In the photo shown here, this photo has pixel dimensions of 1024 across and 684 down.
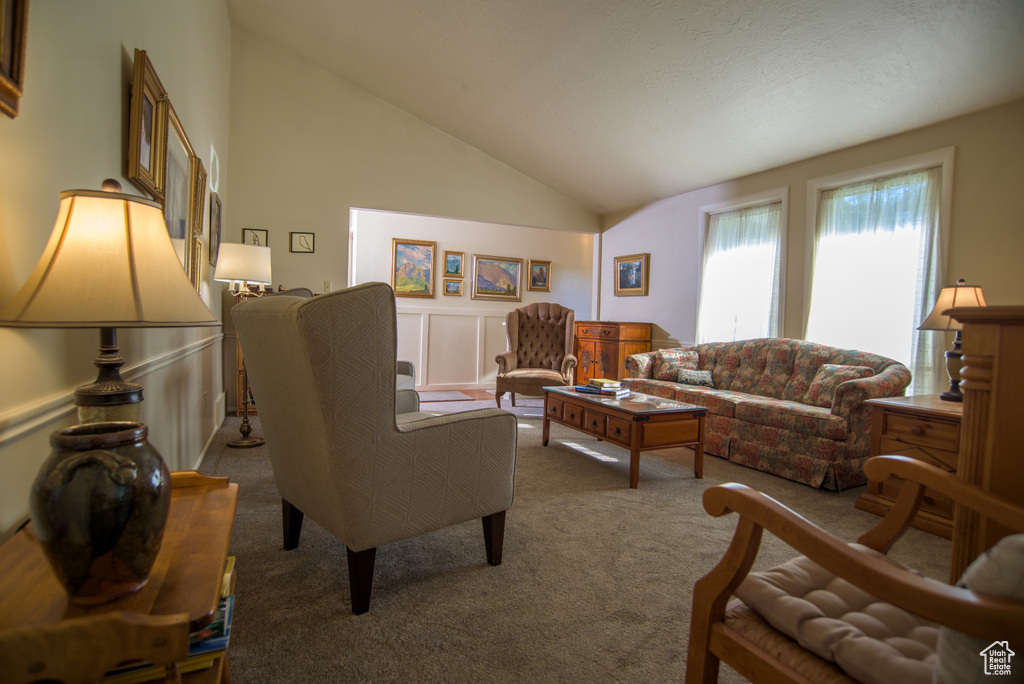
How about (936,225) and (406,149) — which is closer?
(936,225)

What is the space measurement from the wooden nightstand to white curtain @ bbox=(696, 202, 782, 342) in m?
1.88

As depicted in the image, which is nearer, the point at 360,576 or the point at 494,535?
the point at 360,576

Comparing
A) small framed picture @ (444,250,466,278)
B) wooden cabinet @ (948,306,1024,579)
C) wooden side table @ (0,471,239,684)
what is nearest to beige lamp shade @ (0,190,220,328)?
wooden side table @ (0,471,239,684)

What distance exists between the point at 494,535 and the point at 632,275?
15.7 feet

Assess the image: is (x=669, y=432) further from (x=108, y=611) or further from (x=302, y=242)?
(x=302, y=242)

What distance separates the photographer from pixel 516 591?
1794 millimetres

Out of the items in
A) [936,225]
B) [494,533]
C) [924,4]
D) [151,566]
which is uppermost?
[924,4]

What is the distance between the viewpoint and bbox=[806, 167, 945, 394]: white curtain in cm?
352

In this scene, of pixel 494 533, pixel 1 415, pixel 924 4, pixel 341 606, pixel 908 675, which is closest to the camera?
pixel 908 675

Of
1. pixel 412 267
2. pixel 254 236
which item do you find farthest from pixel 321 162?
pixel 412 267

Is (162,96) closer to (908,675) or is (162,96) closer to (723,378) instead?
(908,675)

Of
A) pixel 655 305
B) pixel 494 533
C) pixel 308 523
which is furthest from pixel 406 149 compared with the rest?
pixel 494 533

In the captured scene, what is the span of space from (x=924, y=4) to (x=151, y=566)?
3857 millimetres

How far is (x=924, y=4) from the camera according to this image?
103 inches
